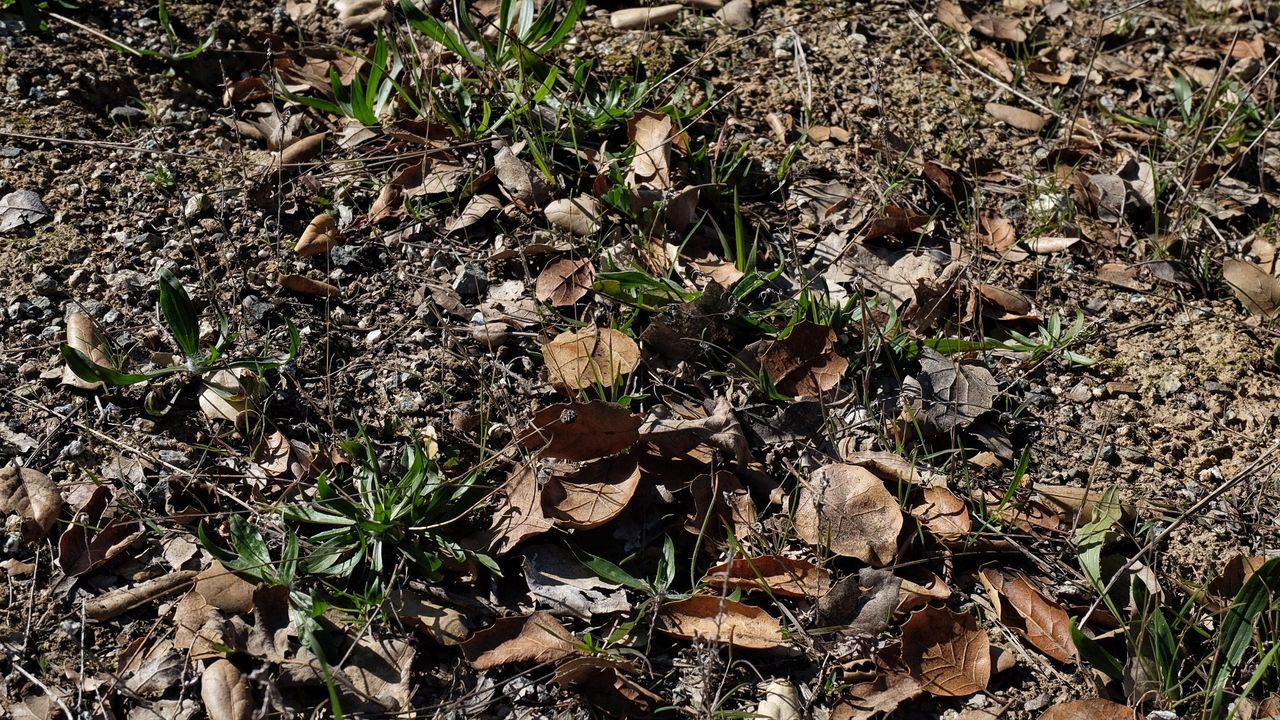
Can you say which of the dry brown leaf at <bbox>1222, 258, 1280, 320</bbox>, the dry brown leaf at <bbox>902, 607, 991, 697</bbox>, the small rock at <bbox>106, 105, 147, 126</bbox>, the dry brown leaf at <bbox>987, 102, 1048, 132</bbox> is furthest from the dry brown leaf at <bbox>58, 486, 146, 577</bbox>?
the dry brown leaf at <bbox>1222, 258, 1280, 320</bbox>

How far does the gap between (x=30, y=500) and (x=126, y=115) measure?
1.16 metres

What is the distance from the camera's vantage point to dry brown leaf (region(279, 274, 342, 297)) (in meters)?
2.41

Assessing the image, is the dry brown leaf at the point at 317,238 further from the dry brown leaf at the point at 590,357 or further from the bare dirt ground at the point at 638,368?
the dry brown leaf at the point at 590,357

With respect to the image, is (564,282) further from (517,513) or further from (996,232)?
(996,232)

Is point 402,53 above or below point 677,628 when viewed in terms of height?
above

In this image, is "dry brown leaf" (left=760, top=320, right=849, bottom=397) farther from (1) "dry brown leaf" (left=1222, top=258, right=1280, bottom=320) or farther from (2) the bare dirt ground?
(1) "dry brown leaf" (left=1222, top=258, right=1280, bottom=320)

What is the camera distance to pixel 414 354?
2348mm

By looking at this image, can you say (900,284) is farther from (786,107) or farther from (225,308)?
(225,308)

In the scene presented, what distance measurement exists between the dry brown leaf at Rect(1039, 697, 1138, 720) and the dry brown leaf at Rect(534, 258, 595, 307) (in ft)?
4.37

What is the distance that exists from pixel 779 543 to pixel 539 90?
138cm

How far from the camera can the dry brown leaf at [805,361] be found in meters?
2.31

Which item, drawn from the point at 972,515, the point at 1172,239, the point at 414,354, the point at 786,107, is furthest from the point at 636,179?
the point at 1172,239

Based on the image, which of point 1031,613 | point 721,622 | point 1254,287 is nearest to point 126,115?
point 721,622

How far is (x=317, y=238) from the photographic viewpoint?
2494 millimetres
